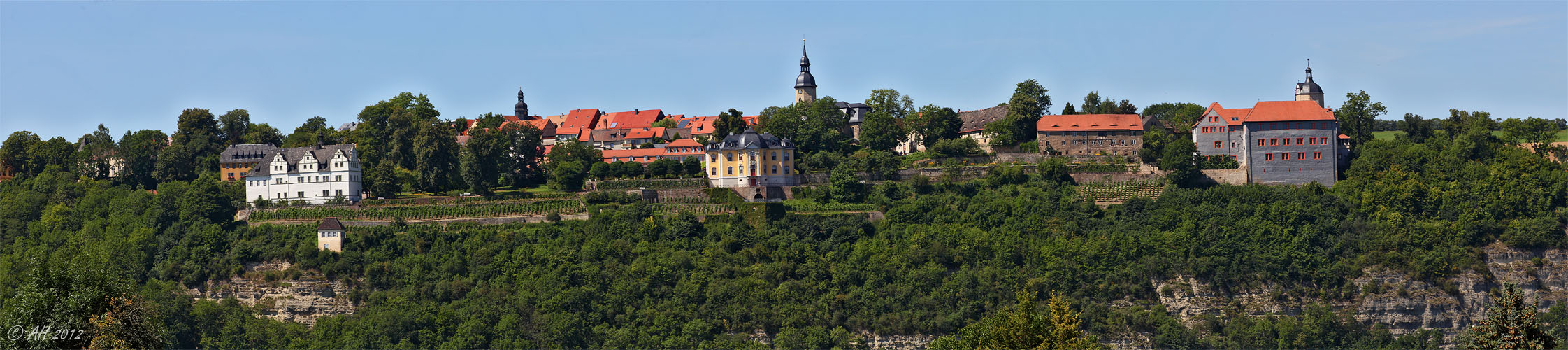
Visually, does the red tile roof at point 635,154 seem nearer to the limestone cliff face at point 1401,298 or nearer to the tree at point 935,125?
the tree at point 935,125

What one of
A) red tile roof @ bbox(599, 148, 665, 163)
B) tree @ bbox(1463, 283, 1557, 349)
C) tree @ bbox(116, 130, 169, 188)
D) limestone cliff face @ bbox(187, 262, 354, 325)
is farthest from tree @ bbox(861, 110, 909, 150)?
tree @ bbox(1463, 283, 1557, 349)

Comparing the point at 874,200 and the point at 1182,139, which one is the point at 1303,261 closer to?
the point at 1182,139

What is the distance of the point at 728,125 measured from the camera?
82.0 m

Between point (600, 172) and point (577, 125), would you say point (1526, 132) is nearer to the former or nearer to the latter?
point (600, 172)

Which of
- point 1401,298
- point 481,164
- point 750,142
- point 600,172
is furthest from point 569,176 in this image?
point 1401,298

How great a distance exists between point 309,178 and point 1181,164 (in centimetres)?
3910

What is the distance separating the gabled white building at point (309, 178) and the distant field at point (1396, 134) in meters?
48.3

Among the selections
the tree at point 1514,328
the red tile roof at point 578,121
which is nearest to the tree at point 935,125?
the red tile roof at point 578,121

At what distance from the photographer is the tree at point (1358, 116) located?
3088 inches

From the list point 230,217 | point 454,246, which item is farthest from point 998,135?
point 230,217

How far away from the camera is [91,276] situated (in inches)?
1271

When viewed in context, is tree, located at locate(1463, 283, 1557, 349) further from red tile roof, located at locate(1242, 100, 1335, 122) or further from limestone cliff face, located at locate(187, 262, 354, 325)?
limestone cliff face, located at locate(187, 262, 354, 325)

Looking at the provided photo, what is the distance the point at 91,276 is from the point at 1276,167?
179 ft

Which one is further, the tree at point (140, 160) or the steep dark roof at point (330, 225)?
the tree at point (140, 160)
